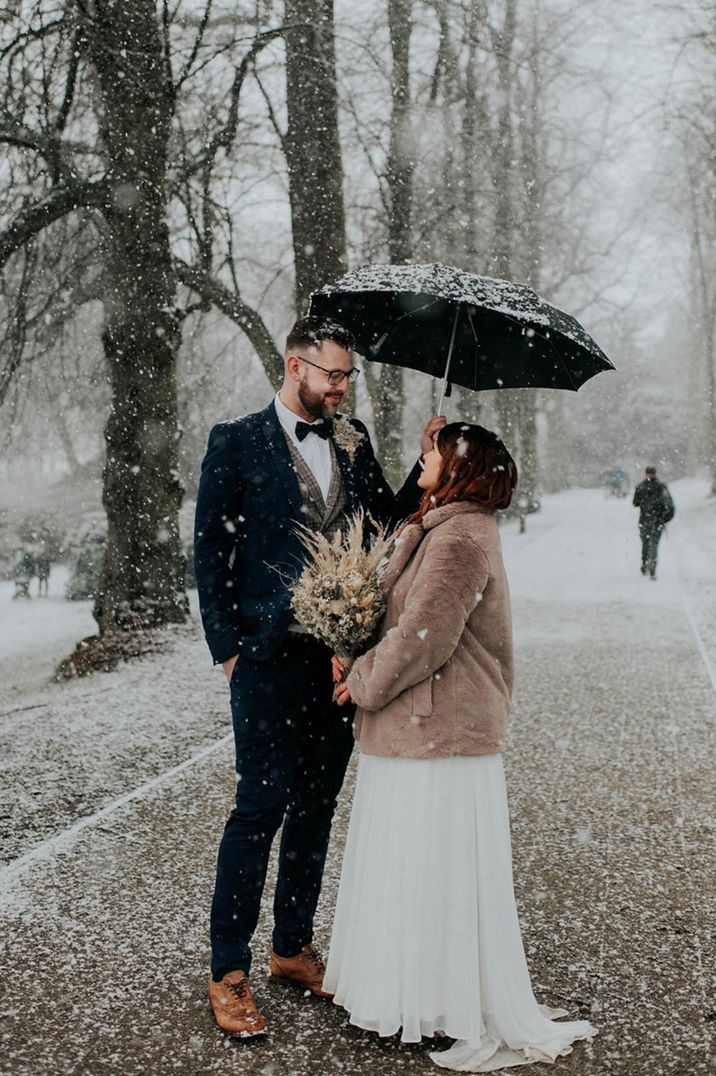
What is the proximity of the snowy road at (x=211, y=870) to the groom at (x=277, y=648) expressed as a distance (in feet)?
0.81

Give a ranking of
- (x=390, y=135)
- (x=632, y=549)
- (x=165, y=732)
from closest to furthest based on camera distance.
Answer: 1. (x=165, y=732)
2. (x=390, y=135)
3. (x=632, y=549)

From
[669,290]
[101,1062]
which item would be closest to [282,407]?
[101,1062]

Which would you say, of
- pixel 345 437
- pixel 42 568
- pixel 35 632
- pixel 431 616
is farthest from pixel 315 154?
pixel 42 568

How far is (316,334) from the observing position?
10.8ft

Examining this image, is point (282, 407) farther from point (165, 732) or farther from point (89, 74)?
point (89, 74)

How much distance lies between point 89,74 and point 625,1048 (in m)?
10.1

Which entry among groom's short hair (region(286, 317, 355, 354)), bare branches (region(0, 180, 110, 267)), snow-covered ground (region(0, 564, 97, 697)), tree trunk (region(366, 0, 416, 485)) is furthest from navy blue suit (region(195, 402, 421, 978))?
tree trunk (region(366, 0, 416, 485))

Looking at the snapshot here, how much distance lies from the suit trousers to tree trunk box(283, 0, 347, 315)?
835cm

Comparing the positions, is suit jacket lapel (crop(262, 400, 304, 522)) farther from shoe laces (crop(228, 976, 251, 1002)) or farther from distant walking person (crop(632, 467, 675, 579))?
distant walking person (crop(632, 467, 675, 579))

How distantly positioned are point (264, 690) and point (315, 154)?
9213mm

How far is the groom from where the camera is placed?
3.22 meters

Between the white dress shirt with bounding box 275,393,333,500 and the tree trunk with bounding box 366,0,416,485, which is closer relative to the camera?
the white dress shirt with bounding box 275,393,333,500

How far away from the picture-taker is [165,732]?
7.16 metres

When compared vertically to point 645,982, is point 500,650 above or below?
above
